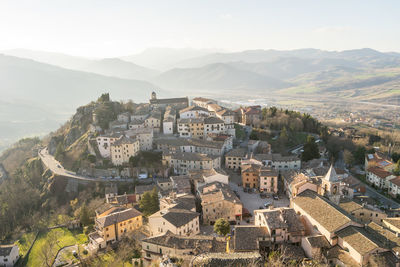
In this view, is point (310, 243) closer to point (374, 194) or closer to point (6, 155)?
Result: point (374, 194)

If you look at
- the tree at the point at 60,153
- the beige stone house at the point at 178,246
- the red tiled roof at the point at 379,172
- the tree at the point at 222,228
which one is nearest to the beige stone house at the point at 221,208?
the tree at the point at 222,228

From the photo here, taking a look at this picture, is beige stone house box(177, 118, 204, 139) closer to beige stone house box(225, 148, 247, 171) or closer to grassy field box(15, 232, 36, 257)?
beige stone house box(225, 148, 247, 171)

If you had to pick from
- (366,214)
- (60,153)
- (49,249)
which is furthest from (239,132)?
(49,249)

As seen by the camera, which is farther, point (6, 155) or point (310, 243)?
point (6, 155)

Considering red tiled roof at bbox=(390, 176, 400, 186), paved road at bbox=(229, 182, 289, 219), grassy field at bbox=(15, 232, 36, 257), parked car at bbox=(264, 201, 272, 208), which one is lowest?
grassy field at bbox=(15, 232, 36, 257)

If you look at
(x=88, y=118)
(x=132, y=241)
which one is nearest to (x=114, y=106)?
(x=88, y=118)

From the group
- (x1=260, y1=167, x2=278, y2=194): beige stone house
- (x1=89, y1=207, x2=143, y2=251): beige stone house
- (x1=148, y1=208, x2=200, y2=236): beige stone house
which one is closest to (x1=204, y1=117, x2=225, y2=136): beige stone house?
(x1=260, y1=167, x2=278, y2=194): beige stone house
